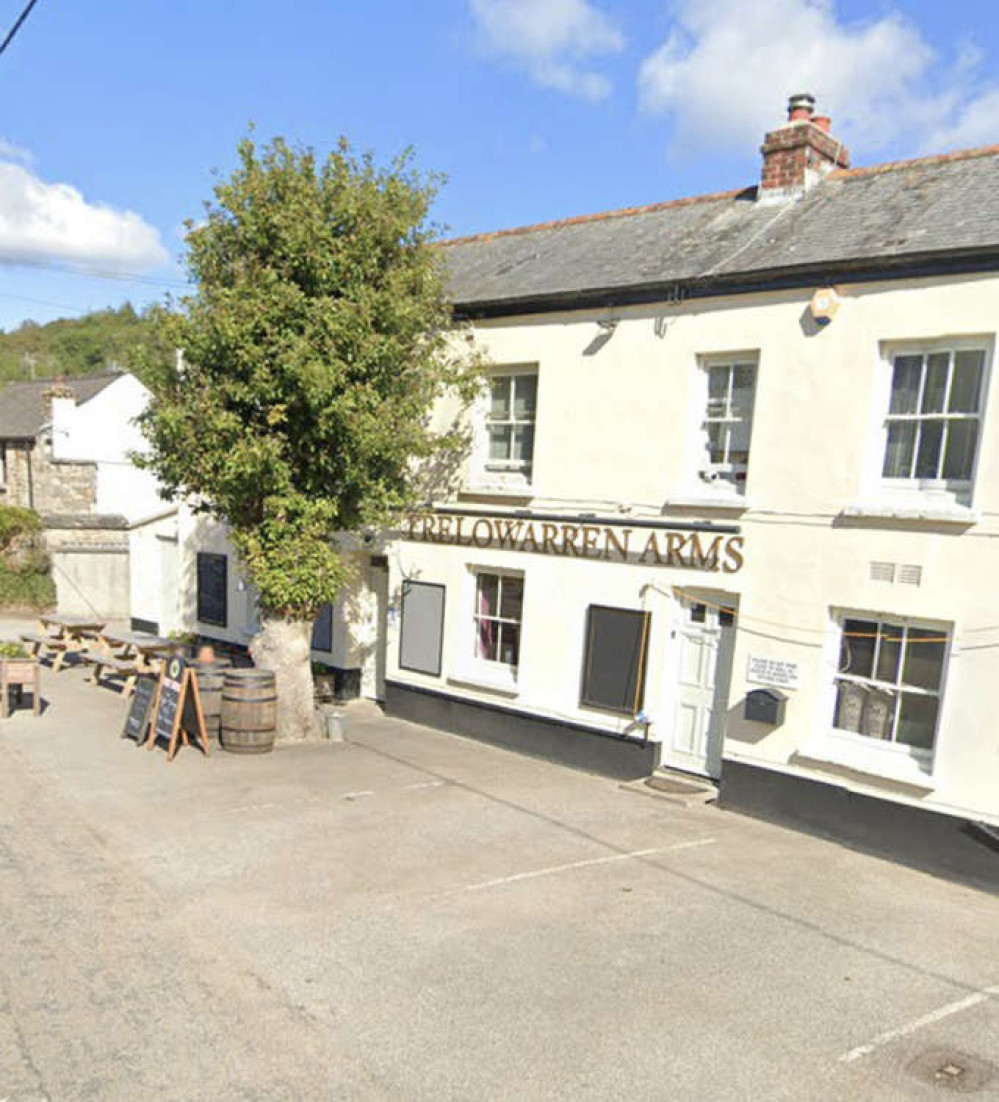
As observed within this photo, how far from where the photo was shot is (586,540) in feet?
38.0

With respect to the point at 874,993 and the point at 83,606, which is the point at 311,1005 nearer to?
the point at 874,993

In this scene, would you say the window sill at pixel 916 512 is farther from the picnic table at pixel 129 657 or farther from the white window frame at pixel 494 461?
the picnic table at pixel 129 657

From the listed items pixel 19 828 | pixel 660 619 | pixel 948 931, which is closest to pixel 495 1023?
pixel 948 931

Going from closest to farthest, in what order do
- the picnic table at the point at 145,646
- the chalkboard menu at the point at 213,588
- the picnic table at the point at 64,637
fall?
1. the picnic table at the point at 145,646
2. the picnic table at the point at 64,637
3. the chalkboard menu at the point at 213,588

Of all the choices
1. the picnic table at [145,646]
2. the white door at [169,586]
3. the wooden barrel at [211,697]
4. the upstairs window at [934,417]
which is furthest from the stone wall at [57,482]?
the upstairs window at [934,417]

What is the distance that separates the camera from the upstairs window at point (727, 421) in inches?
414

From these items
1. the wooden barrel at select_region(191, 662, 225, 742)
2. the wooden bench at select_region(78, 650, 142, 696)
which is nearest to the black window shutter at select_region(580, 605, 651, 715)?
the wooden barrel at select_region(191, 662, 225, 742)

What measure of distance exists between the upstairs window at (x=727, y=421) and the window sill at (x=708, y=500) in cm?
13

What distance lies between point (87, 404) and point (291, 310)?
20.5 meters

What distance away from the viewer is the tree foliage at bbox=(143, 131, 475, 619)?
1049 cm

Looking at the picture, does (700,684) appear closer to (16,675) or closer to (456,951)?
(456,951)

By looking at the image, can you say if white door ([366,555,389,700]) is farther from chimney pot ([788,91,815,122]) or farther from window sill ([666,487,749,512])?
chimney pot ([788,91,815,122])

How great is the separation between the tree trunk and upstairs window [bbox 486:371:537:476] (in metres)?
3.67

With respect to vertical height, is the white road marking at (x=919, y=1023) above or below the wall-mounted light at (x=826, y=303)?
→ below
